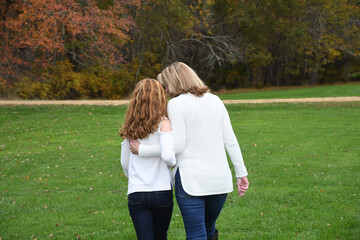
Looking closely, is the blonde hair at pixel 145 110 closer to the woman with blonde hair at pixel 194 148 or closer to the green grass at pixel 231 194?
the woman with blonde hair at pixel 194 148

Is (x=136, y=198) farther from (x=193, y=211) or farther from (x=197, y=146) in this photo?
(x=197, y=146)

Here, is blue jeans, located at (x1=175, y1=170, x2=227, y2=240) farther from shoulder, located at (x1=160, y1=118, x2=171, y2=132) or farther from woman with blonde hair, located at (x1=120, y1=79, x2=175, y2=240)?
shoulder, located at (x1=160, y1=118, x2=171, y2=132)

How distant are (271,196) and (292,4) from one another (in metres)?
27.7

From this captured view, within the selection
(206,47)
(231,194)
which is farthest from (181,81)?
(206,47)

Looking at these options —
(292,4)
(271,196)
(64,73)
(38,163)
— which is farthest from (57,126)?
(292,4)

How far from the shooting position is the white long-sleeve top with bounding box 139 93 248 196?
3.02 meters

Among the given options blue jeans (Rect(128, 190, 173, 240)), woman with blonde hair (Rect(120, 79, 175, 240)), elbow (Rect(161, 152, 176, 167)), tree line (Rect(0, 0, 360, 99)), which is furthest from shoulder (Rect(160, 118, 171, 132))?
tree line (Rect(0, 0, 360, 99))

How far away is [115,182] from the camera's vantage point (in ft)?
25.0

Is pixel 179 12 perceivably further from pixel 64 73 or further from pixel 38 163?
pixel 38 163

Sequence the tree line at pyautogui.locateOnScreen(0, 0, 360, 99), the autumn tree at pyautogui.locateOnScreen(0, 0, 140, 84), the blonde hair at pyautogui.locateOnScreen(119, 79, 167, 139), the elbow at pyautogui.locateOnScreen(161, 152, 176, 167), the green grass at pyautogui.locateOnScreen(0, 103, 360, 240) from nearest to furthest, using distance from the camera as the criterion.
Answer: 1. the elbow at pyautogui.locateOnScreen(161, 152, 176, 167)
2. the blonde hair at pyautogui.locateOnScreen(119, 79, 167, 139)
3. the green grass at pyautogui.locateOnScreen(0, 103, 360, 240)
4. the autumn tree at pyautogui.locateOnScreen(0, 0, 140, 84)
5. the tree line at pyautogui.locateOnScreen(0, 0, 360, 99)

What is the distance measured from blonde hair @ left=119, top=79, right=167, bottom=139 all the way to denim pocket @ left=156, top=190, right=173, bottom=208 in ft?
1.38

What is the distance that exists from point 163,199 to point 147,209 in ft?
0.45

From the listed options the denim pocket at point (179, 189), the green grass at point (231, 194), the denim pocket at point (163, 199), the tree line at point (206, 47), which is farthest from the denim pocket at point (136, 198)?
the tree line at point (206, 47)

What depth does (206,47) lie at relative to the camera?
30297mm
